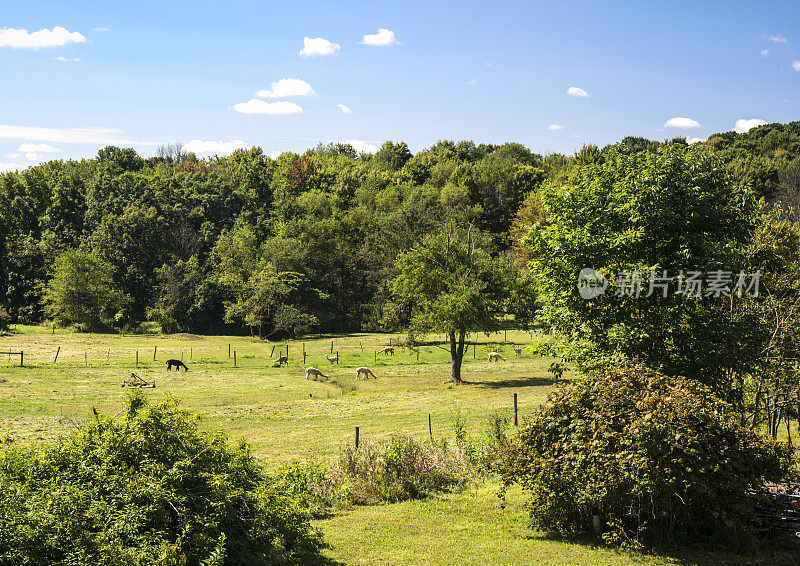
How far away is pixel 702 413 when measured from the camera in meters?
11.7

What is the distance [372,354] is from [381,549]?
155 ft

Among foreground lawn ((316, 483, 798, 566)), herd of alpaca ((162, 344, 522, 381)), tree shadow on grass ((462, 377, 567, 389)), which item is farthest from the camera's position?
herd of alpaca ((162, 344, 522, 381))

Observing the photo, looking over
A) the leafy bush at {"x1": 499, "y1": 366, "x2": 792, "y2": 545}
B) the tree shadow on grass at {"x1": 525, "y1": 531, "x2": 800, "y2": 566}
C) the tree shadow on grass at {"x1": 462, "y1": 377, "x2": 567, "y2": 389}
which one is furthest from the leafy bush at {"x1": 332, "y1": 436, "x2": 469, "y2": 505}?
the tree shadow on grass at {"x1": 462, "y1": 377, "x2": 567, "y2": 389}

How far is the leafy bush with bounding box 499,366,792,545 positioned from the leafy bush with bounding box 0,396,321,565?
17.2 ft

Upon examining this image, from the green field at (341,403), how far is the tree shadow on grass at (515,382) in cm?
14

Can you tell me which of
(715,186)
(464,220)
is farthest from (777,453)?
(464,220)

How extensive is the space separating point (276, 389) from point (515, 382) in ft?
53.2

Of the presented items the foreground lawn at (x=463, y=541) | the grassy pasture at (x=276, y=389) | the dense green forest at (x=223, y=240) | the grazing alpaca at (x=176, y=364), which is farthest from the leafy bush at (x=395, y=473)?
the dense green forest at (x=223, y=240)

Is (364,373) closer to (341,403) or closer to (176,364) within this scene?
(341,403)

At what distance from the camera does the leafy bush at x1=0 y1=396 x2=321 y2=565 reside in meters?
9.12

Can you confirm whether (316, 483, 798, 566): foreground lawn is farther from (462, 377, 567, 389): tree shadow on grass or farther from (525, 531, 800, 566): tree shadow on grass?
(462, 377, 567, 389): tree shadow on grass

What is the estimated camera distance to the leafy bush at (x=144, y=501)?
9117mm

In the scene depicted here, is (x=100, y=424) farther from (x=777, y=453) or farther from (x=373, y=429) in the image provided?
(x=373, y=429)

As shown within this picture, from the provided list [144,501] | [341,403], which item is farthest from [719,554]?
[341,403]
